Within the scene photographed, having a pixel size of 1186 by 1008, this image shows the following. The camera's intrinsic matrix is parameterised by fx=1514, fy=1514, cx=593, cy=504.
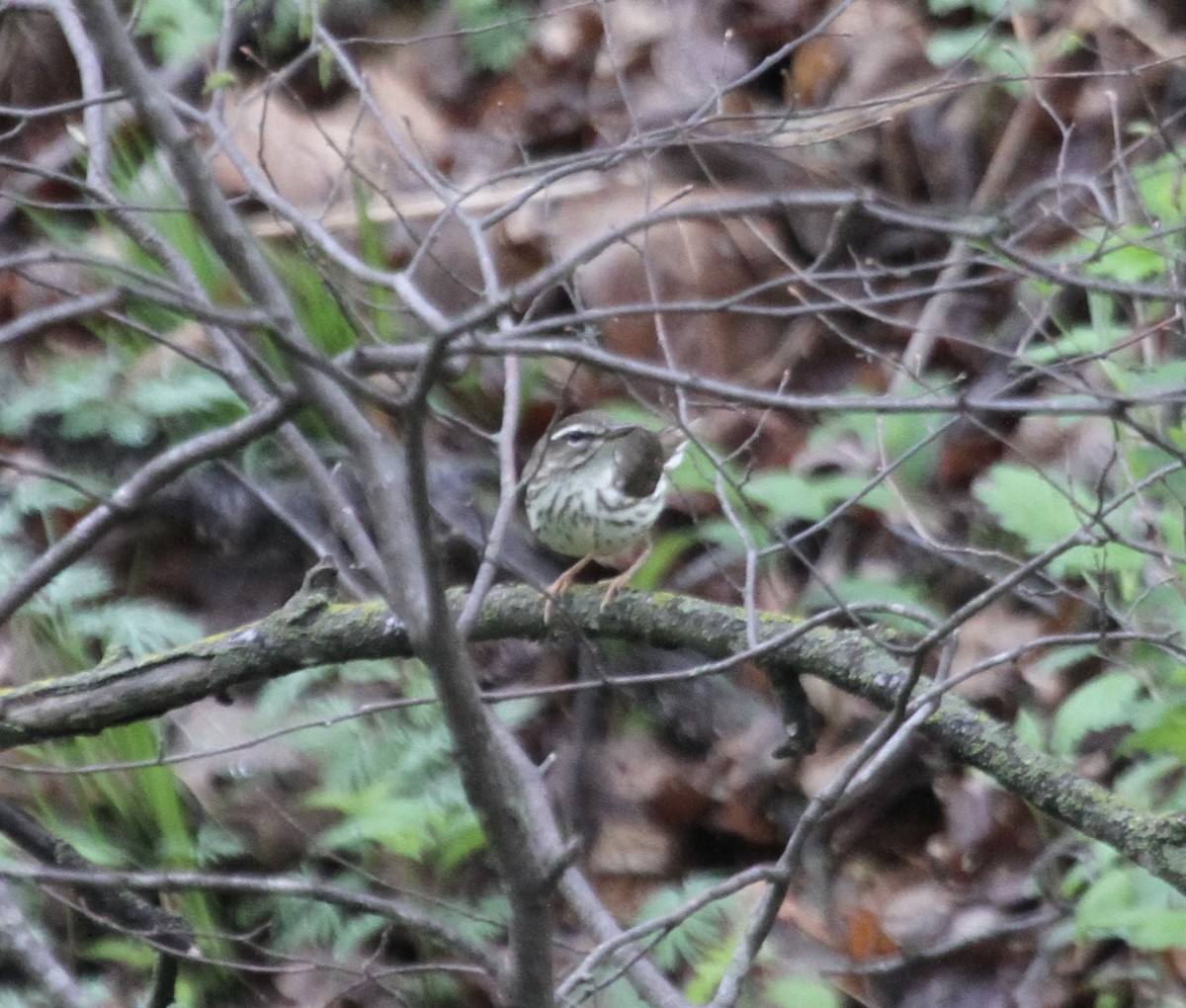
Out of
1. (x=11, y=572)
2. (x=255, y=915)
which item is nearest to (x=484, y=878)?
(x=255, y=915)

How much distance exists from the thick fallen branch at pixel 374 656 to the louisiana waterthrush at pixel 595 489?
651 millimetres

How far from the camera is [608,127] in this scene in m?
5.53

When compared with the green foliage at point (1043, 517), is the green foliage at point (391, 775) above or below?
below

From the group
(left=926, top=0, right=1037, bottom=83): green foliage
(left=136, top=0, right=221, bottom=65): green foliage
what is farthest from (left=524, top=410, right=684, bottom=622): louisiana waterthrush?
(left=136, top=0, right=221, bottom=65): green foliage

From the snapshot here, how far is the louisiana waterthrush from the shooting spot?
139 inches

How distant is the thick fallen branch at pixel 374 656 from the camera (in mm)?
2504

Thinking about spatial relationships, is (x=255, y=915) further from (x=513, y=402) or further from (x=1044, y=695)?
(x=1044, y=695)

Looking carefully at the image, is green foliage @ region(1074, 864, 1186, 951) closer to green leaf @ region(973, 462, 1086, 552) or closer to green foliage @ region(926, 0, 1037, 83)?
green leaf @ region(973, 462, 1086, 552)

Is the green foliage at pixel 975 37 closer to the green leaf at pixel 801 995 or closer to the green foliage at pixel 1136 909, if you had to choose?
the green foliage at pixel 1136 909

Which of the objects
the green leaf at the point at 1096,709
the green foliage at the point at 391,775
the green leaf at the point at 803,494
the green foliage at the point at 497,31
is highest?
the green foliage at the point at 497,31

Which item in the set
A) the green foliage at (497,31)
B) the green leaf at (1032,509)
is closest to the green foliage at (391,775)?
the green leaf at (1032,509)

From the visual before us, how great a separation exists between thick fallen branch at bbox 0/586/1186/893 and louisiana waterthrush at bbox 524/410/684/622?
2.13ft

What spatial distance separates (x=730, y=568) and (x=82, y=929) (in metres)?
1.95

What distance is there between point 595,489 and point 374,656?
3.01 feet
